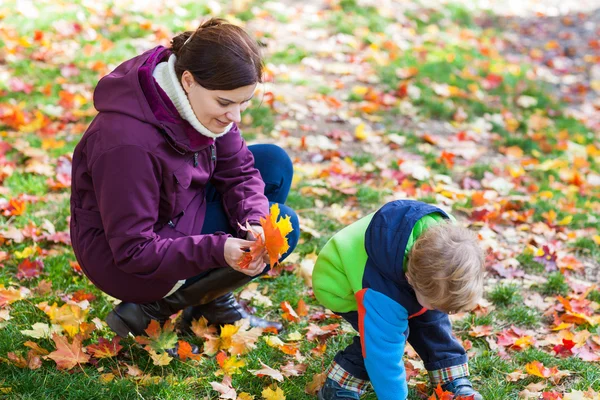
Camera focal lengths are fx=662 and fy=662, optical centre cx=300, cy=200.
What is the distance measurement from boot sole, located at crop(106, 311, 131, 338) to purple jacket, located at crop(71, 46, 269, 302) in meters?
0.16

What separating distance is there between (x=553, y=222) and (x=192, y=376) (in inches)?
94.0

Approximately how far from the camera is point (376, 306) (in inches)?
84.3

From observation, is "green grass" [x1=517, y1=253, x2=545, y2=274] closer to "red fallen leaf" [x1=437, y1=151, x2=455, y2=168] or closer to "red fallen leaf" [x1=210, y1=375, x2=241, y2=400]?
"red fallen leaf" [x1=437, y1=151, x2=455, y2=168]

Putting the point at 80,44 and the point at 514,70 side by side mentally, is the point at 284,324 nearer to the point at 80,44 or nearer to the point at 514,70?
the point at 80,44

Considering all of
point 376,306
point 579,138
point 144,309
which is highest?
point 376,306

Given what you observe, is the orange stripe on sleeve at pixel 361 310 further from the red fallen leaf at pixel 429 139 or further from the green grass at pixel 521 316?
the red fallen leaf at pixel 429 139

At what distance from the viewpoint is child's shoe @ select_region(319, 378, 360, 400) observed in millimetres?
2363

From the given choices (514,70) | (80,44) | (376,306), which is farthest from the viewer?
(514,70)

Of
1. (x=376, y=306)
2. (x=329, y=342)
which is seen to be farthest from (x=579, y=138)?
(x=376, y=306)

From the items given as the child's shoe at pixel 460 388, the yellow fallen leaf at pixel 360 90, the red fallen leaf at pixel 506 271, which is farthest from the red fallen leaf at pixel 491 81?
the child's shoe at pixel 460 388

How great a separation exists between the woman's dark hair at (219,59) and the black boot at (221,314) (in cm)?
98

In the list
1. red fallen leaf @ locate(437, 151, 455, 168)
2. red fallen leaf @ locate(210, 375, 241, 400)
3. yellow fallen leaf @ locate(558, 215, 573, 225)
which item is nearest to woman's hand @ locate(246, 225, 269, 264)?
red fallen leaf @ locate(210, 375, 241, 400)

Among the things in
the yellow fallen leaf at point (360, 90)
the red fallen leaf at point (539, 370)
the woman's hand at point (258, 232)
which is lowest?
the red fallen leaf at point (539, 370)

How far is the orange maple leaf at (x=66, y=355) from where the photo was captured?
2389 millimetres
